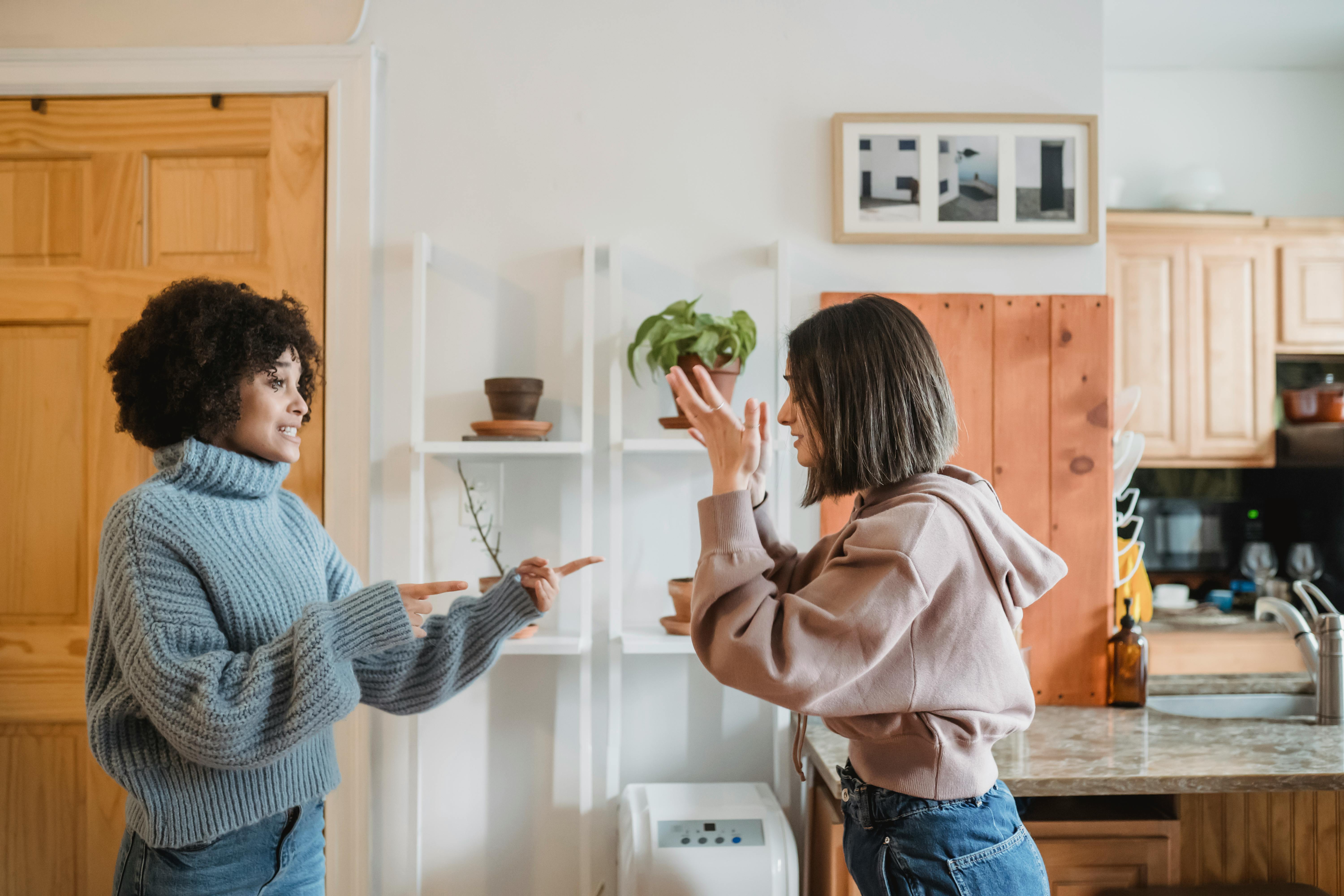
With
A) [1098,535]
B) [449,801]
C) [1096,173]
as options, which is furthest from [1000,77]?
[449,801]

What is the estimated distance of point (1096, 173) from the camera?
1.97 m

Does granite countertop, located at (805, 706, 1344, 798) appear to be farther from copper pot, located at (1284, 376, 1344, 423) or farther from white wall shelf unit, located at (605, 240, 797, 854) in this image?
copper pot, located at (1284, 376, 1344, 423)

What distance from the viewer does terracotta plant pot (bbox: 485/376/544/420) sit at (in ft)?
5.85

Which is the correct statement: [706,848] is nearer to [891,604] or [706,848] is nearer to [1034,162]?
[891,604]

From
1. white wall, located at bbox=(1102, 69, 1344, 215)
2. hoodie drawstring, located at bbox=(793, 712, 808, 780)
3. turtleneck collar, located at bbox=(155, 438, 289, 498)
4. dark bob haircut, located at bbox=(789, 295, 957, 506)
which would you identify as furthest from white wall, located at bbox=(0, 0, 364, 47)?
white wall, located at bbox=(1102, 69, 1344, 215)

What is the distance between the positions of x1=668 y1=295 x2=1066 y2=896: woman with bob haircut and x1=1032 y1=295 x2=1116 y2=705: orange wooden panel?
1.07m

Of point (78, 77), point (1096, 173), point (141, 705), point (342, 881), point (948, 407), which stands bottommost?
point (342, 881)

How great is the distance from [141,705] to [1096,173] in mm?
2183

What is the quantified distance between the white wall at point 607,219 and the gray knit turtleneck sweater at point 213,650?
792mm

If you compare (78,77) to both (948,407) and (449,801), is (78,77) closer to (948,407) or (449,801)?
(449,801)

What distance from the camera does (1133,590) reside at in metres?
2.15

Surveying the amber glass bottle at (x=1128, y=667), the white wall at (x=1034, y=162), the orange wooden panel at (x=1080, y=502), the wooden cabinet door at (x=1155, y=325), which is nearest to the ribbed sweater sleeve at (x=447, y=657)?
the orange wooden panel at (x=1080, y=502)

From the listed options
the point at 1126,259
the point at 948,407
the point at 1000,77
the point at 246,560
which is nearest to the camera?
the point at 948,407

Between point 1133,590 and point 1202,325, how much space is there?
1.32 meters
